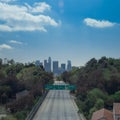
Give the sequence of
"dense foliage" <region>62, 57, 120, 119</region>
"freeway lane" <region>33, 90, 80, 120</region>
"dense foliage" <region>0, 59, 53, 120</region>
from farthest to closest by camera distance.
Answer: "dense foliage" <region>0, 59, 53, 120</region>
"dense foliage" <region>62, 57, 120, 119</region>
"freeway lane" <region>33, 90, 80, 120</region>

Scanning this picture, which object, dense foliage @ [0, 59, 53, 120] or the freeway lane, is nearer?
the freeway lane

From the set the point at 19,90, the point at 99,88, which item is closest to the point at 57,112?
the point at 99,88

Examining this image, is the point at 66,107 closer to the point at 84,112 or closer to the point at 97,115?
the point at 84,112

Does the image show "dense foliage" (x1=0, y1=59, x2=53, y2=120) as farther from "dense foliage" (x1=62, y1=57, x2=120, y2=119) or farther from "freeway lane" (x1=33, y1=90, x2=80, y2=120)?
"dense foliage" (x1=62, y1=57, x2=120, y2=119)

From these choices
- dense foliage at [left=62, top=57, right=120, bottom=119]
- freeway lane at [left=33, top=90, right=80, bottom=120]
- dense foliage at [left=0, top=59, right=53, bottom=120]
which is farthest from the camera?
dense foliage at [left=0, top=59, right=53, bottom=120]

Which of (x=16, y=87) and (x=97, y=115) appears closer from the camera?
(x=97, y=115)

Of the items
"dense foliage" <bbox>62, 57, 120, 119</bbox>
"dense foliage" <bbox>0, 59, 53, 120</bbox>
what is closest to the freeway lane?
"dense foliage" <bbox>62, 57, 120, 119</bbox>

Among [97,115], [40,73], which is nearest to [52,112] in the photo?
[97,115]

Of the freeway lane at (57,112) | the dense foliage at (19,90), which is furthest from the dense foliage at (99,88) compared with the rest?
the dense foliage at (19,90)

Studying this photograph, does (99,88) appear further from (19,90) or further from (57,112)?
(19,90)
